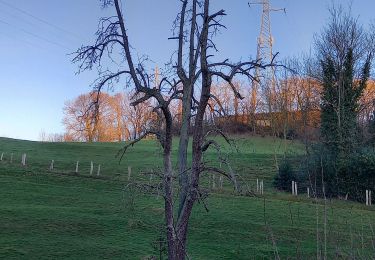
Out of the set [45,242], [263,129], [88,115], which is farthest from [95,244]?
[263,129]

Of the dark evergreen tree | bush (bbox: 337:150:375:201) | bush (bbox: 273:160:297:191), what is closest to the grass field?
bush (bbox: 273:160:297:191)

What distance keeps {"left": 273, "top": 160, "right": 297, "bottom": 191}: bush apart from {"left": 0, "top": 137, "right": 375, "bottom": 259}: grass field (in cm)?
196

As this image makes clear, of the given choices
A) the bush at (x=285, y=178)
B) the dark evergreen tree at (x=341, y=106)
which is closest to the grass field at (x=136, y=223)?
the bush at (x=285, y=178)

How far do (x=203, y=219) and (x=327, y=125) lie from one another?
1695 centimetres

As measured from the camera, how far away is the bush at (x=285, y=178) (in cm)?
3528

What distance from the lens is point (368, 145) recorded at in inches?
1378

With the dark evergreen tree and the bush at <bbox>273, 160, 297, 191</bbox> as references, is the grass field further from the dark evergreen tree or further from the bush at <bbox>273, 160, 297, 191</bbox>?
the dark evergreen tree

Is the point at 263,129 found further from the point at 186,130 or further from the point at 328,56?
the point at 186,130

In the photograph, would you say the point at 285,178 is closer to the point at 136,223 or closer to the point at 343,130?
the point at 343,130

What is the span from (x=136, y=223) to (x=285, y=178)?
20.2m

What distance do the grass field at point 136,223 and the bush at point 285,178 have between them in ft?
6.42

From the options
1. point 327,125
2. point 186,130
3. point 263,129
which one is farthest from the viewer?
point 263,129

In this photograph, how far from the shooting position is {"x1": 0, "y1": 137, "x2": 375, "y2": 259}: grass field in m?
10.9

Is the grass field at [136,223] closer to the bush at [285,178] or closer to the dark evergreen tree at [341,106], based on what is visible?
the bush at [285,178]
